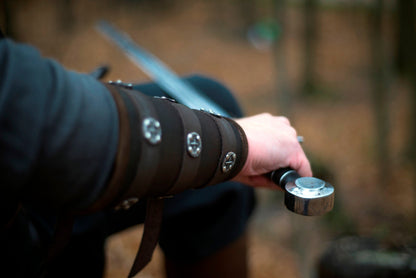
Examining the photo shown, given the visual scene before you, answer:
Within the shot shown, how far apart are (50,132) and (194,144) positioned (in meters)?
0.23

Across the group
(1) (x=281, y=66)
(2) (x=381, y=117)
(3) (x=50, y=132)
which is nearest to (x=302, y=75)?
(2) (x=381, y=117)

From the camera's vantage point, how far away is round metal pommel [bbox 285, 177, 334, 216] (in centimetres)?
66

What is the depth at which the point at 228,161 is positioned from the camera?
71cm

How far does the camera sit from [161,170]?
0.61 m

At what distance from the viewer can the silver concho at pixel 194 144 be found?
0.64m

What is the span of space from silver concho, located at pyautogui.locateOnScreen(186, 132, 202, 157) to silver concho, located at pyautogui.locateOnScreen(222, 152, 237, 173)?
7 cm

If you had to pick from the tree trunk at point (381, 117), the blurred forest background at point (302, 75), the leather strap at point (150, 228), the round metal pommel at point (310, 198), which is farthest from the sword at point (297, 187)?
the tree trunk at point (381, 117)

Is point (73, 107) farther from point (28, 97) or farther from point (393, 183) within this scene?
point (393, 183)

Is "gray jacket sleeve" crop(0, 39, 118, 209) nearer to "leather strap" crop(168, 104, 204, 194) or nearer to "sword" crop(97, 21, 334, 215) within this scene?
"leather strap" crop(168, 104, 204, 194)

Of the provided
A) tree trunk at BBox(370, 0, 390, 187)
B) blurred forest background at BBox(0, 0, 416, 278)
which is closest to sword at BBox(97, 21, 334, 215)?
blurred forest background at BBox(0, 0, 416, 278)

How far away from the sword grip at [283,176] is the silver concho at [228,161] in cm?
11

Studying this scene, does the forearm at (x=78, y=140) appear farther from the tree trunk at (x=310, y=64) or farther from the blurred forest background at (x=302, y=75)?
the tree trunk at (x=310, y=64)

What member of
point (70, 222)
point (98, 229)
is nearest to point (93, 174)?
point (70, 222)

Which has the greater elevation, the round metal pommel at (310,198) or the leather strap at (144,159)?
the leather strap at (144,159)
